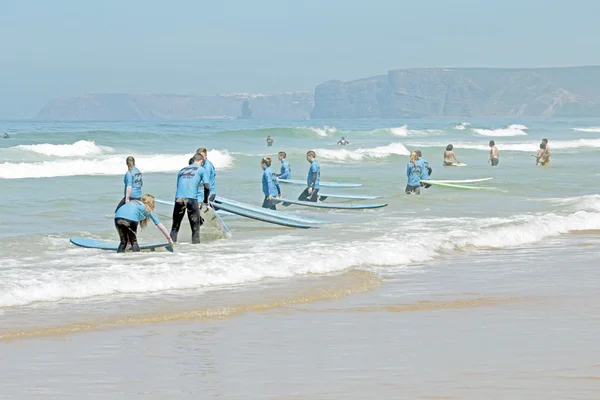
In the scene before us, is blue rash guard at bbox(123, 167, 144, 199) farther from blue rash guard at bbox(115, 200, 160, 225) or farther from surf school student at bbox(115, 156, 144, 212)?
blue rash guard at bbox(115, 200, 160, 225)

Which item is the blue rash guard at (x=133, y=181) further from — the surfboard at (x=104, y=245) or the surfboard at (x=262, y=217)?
the surfboard at (x=262, y=217)

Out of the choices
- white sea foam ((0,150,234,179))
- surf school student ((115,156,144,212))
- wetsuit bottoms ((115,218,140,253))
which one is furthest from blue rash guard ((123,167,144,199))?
white sea foam ((0,150,234,179))

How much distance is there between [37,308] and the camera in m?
8.95

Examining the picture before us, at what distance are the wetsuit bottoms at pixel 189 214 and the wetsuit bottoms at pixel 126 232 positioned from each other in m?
1.20

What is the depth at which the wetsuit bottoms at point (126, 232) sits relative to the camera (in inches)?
476

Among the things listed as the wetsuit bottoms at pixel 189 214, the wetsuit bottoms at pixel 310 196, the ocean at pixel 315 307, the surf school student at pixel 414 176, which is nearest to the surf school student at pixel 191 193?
the wetsuit bottoms at pixel 189 214

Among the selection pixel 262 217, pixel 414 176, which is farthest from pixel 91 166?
pixel 262 217

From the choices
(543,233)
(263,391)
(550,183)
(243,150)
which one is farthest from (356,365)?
(243,150)

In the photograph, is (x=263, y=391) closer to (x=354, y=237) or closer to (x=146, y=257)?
(x=146, y=257)

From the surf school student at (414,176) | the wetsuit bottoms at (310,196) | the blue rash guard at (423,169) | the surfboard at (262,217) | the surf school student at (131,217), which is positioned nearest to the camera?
the surf school student at (131,217)

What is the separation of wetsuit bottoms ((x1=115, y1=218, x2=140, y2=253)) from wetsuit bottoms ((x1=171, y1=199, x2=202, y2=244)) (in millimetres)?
1200

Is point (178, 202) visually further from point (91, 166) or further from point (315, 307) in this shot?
point (91, 166)

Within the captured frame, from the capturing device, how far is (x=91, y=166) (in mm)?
37062

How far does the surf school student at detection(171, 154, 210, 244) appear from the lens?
13422 millimetres
